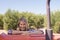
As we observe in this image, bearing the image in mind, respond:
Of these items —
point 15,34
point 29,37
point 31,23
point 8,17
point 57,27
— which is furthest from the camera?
point 31,23

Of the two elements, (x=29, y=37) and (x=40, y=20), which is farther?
(x=40, y=20)

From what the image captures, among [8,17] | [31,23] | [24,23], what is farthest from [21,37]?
[31,23]

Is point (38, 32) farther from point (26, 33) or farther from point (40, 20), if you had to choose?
point (40, 20)

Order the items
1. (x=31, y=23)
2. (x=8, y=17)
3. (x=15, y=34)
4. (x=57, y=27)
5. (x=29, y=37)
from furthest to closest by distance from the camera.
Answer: (x=31, y=23) → (x=8, y=17) → (x=57, y=27) → (x=15, y=34) → (x=29, y=37)

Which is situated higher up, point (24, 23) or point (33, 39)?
point (24, 23)

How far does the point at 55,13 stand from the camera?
28109mm

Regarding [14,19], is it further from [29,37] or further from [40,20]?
[29,37]

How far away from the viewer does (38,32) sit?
13.7ft

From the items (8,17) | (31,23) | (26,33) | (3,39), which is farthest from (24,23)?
(31,23)

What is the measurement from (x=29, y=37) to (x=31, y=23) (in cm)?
2858

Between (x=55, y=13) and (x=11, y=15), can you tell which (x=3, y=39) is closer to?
(x=55, y=13)

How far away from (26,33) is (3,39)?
0.53 m

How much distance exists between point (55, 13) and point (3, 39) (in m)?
24.8

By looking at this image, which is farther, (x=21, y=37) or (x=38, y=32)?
(x=38, y=32)
